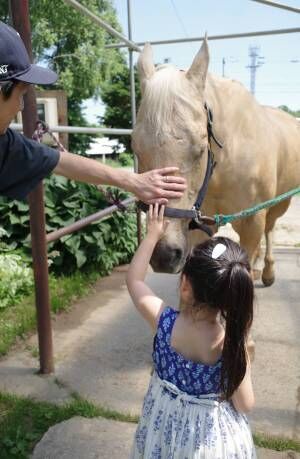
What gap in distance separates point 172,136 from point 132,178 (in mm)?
274

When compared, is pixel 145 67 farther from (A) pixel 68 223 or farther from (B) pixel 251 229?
(A) pixel 68 223

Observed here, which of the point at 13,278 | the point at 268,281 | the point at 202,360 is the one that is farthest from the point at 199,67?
the point at 268,281

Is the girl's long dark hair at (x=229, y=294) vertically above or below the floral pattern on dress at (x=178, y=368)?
above

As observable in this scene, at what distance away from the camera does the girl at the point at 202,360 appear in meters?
1.25

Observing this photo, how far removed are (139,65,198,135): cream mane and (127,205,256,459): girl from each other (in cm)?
64

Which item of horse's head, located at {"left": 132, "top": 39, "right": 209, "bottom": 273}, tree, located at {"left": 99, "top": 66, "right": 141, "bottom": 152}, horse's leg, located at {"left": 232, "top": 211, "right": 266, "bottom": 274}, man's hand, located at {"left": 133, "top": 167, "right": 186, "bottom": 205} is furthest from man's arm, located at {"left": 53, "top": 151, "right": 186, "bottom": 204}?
tree, located at {"left": 99, "top": 66, "right": 141, "bottom": 152}

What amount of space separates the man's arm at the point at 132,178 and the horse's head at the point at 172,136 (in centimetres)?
12

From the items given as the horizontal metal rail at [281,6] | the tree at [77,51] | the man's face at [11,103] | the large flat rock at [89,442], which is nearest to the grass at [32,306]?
the large flat rock at [89,442]

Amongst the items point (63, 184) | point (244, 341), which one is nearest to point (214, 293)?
point (244, 341)

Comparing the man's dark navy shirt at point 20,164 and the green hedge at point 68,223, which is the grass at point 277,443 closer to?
the man's dark navy shirt at point 20,164

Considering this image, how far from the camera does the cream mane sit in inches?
75.0

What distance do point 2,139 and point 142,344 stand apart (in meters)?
1.85

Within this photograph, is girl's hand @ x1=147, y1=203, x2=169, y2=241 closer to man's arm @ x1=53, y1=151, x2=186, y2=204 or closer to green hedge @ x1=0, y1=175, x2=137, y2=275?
man's arm @ x1=53, y1=151, x2=186, y2=204

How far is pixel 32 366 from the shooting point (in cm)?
280
